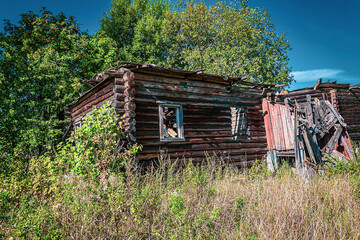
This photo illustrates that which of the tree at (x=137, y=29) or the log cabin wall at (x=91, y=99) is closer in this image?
the log cabin wall at (x=91, y=99)

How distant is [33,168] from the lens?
455 cm

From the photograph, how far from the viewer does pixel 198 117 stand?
9367 mm

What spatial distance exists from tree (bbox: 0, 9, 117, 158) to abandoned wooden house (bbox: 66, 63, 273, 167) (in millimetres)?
1834

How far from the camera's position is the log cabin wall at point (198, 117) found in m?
8.10

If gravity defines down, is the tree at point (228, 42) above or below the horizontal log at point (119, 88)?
above

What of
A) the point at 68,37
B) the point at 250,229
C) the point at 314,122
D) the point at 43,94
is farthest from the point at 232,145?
the point at 68,37

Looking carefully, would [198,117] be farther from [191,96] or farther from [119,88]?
[119,88]

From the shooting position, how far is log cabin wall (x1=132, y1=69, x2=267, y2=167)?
810 centimetres

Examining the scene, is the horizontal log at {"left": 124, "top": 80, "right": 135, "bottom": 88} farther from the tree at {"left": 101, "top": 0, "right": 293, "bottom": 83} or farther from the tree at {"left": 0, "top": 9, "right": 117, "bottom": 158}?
the tree at {"left": 101, "top": 0, "right": 293, "bottom": 83}

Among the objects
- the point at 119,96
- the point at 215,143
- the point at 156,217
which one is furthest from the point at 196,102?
the point at 156,217

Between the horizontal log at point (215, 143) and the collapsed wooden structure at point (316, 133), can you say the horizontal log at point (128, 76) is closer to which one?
the horizontal log at point (215, 143)

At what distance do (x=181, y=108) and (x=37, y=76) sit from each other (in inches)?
299

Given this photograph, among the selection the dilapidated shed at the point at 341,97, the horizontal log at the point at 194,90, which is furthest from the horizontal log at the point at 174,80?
the dilapidated shed at the point at 341,97

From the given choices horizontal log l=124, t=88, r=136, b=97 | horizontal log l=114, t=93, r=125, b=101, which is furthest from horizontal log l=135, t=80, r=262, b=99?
horizontal log l=114, t=93, r=125, b=101
